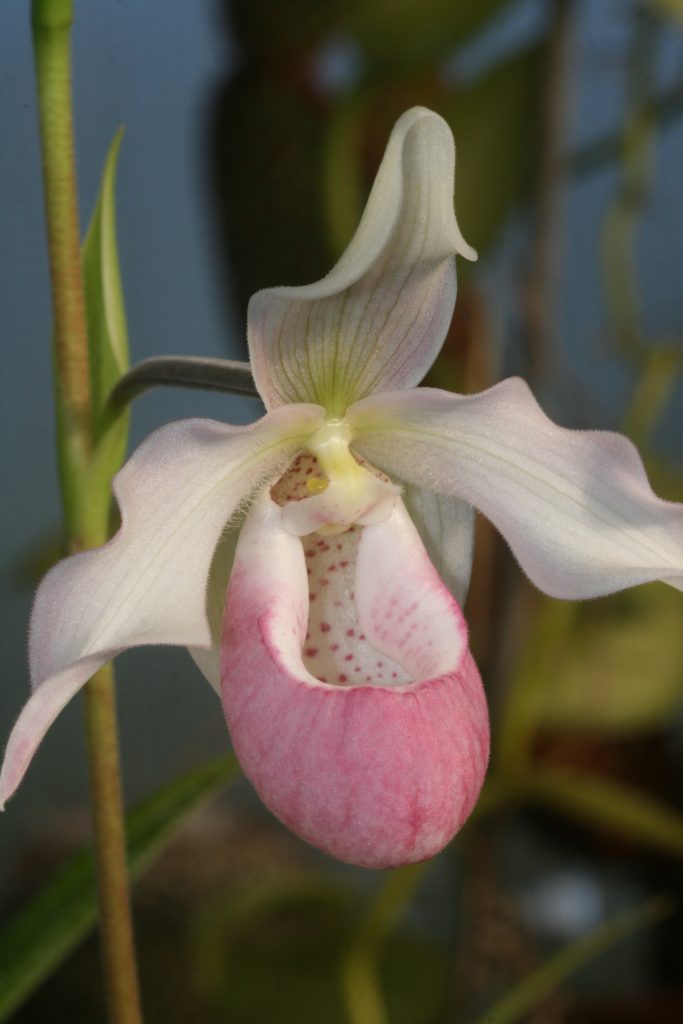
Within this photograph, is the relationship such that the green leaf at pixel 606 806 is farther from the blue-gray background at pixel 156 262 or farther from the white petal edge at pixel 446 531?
the white petal edge at pixel 446 531

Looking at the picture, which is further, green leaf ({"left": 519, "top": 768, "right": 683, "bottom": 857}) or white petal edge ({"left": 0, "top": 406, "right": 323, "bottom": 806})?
green leaf ({"left": 519, "top": 768, "right": 683, "bottom": 857})

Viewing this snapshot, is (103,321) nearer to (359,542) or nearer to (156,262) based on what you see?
(359,542)

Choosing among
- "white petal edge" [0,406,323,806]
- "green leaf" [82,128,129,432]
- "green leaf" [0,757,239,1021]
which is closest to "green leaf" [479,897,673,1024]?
"green leaf" [0,757,239,1021]

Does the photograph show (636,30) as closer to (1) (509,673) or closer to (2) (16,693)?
(1) (509,673)

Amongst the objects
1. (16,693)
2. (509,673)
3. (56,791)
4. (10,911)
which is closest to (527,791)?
(509,673)

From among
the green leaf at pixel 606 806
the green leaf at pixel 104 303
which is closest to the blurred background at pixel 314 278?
the green leaf at pixel 606 806

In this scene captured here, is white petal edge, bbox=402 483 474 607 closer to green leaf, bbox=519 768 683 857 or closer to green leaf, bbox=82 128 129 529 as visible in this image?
green leaf, bbox=82 128 129 529

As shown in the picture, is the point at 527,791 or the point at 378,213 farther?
the point at 527,791
